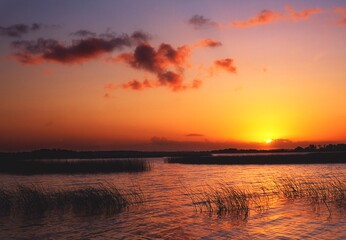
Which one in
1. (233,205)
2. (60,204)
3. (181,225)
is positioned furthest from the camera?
(60,204)

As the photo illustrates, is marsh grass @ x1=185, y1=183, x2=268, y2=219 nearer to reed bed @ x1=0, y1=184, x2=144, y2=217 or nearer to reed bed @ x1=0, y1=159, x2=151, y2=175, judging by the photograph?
A: reed bed @ x1=0, y1=184, x2=144, y2=217

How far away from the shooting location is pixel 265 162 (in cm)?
7788

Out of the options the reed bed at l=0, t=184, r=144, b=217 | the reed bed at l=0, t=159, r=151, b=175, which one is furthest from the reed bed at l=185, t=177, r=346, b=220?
the reed bed at l=0, t=159, r=151, b=175

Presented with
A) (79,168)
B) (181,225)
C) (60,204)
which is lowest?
(181,225)

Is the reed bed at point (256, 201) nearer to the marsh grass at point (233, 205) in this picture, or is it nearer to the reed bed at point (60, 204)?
the marsh grass at point (233, 205)

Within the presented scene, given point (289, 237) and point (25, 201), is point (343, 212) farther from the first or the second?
point (25, 201)

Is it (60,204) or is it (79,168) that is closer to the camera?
(60,204)

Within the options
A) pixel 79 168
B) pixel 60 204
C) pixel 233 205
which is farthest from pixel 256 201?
pixel 79 168

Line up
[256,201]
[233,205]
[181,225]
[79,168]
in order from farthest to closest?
[79,168], [256,201], [233,205], [181,225]

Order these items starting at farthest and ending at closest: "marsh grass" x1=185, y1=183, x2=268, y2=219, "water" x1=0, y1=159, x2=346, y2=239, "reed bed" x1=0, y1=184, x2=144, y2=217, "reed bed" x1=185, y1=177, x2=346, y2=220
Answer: "reed bed" x1=0, y1=184, x2=144, y2=217, "reed bed" x1=185, y1=177, x2=346, y2=220, "marsh grass" x1=185, y1=183, x2=268, y2=219, "water" x1=0, y1=159, x2=346, y2=239

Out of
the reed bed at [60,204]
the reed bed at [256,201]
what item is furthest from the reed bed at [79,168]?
the reed bed at [60,204]

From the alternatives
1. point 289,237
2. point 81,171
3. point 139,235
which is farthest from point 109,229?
point 81,171

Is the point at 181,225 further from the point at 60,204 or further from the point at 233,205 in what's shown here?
the point at 60,204

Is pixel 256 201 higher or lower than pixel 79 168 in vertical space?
lower
